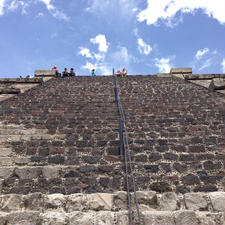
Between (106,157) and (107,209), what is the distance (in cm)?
124

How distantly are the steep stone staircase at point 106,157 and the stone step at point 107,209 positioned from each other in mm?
14

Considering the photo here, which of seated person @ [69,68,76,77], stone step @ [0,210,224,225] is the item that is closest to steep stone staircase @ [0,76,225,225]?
stone step @ [0,210,224,225]

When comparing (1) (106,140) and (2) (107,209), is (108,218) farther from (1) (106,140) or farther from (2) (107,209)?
(1) (106,140)

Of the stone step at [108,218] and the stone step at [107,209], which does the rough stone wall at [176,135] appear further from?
the stone step at [108,218]

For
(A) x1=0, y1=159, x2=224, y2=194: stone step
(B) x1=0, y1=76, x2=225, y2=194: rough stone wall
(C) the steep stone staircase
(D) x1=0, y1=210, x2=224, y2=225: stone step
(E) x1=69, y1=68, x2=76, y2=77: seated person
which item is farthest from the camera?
(E) x1=69, y1=68, x2=76, y2=77: seated person

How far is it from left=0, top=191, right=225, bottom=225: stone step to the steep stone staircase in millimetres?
14

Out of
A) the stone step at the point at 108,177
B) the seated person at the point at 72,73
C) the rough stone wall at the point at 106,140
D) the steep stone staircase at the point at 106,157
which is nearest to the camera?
the steep stone staircase at the point at 106,157

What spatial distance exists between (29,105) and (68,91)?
1.51m

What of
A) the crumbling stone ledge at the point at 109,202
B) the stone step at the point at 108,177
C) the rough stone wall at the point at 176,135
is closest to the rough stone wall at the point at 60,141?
the stone step at the point at 108,177

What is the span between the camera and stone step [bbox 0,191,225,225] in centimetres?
293

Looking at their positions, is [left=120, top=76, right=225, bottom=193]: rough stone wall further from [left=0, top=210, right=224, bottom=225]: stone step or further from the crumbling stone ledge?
[left=0, top=210, right=224, bottom=225]: stone step

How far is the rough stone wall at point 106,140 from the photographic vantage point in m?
3.75

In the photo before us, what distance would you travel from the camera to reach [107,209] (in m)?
3.17

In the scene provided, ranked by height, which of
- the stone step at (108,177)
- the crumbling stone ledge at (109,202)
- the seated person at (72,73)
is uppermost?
the seated person at (72,73)
